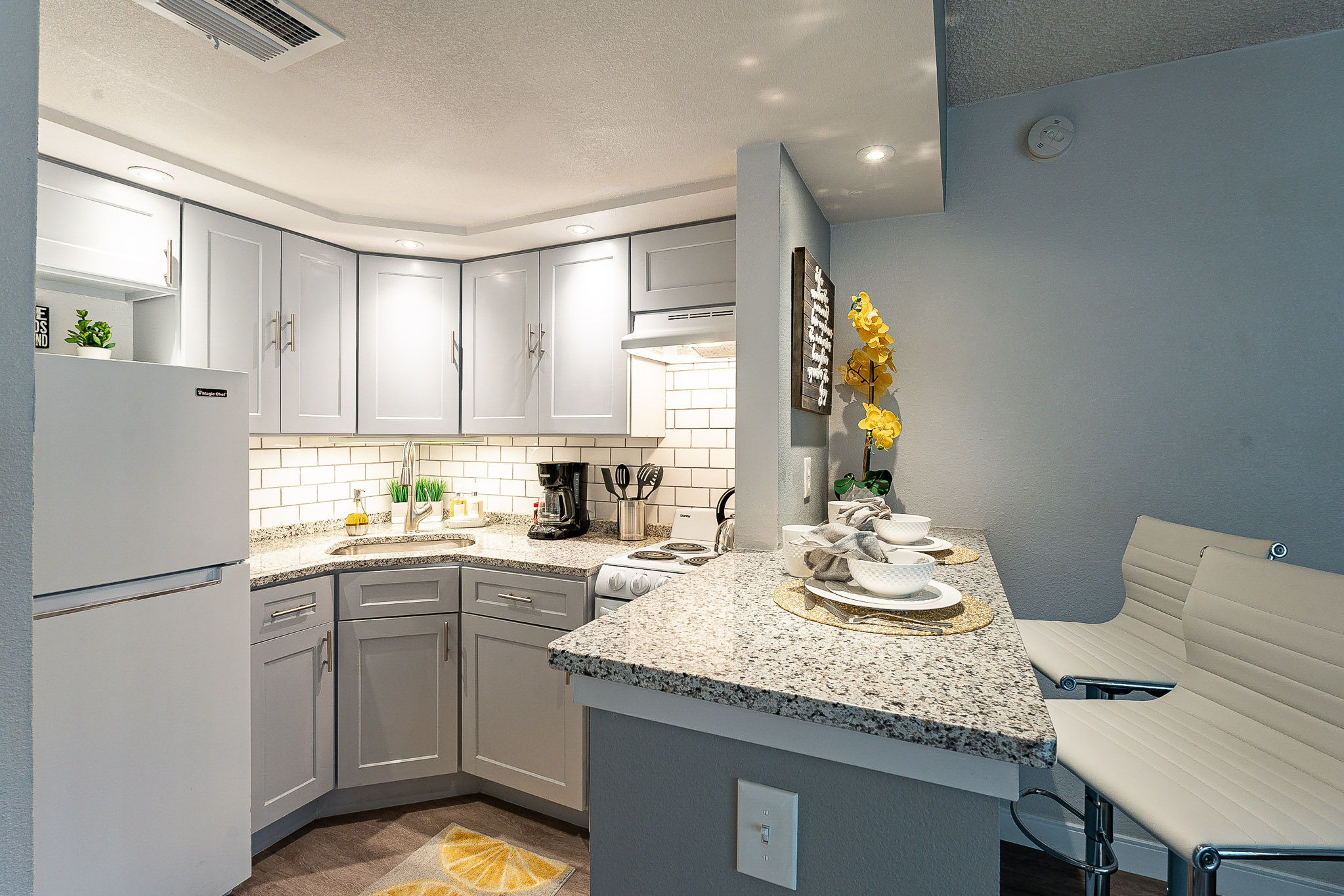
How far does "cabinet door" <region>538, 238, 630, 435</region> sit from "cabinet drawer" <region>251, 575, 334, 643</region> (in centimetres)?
109

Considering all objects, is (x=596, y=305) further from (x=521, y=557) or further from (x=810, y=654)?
(x=810, y=654)

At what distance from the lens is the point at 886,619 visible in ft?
3.76

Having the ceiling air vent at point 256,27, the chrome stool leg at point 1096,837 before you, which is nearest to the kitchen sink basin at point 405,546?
the ceiling air vent at point 256,27

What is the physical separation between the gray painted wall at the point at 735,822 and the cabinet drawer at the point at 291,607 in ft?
5.32

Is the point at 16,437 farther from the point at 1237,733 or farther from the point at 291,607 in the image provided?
the point at 291,607

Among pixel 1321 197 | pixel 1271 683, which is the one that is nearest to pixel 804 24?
pixel 1271 683

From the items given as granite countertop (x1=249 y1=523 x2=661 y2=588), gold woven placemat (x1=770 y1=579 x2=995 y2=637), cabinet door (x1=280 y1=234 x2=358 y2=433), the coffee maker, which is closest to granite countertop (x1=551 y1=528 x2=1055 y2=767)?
gold woven placemat (x1=770 y1=579 x2=995 y2=637)

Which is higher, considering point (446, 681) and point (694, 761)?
point (694, 761)

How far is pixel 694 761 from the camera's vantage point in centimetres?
94

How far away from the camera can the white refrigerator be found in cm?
148

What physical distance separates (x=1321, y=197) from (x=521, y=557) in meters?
2.88

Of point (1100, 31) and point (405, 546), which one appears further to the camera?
point (405, 546)

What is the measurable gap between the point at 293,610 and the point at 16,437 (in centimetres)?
200

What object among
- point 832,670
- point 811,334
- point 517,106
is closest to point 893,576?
point 832,670
